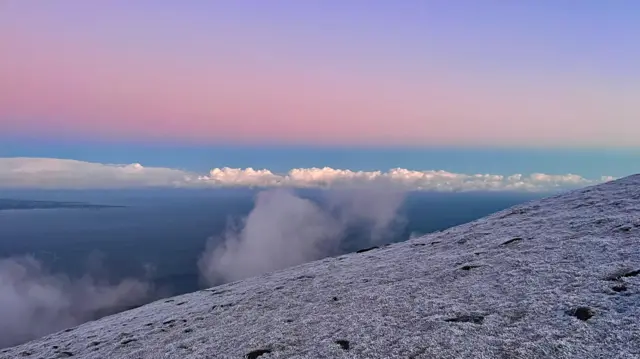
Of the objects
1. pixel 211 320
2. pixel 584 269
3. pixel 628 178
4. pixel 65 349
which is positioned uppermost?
pixel 628 178

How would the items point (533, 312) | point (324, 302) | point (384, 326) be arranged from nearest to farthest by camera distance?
1. point (533, 312)
2. point (384, 326)
3. point (324, 302)

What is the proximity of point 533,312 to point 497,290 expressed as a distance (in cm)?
300

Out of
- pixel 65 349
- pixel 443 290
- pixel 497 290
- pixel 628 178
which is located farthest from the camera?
pixel 628 178

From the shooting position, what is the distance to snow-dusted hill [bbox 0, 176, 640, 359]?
48.6 feet

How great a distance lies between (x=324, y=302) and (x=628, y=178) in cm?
3218

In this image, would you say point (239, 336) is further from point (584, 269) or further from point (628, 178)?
point (628, 178)

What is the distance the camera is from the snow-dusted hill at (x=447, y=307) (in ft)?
48.6

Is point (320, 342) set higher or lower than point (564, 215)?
lower

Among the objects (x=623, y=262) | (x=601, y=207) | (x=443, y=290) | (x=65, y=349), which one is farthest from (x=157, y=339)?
(x=601, y=207)

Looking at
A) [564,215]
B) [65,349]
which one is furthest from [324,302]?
[564,215]

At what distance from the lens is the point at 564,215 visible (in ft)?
99.6

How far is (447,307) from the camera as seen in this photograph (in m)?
18.4

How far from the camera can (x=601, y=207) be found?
3017cm

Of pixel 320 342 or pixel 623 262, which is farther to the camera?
pixel 623 262
